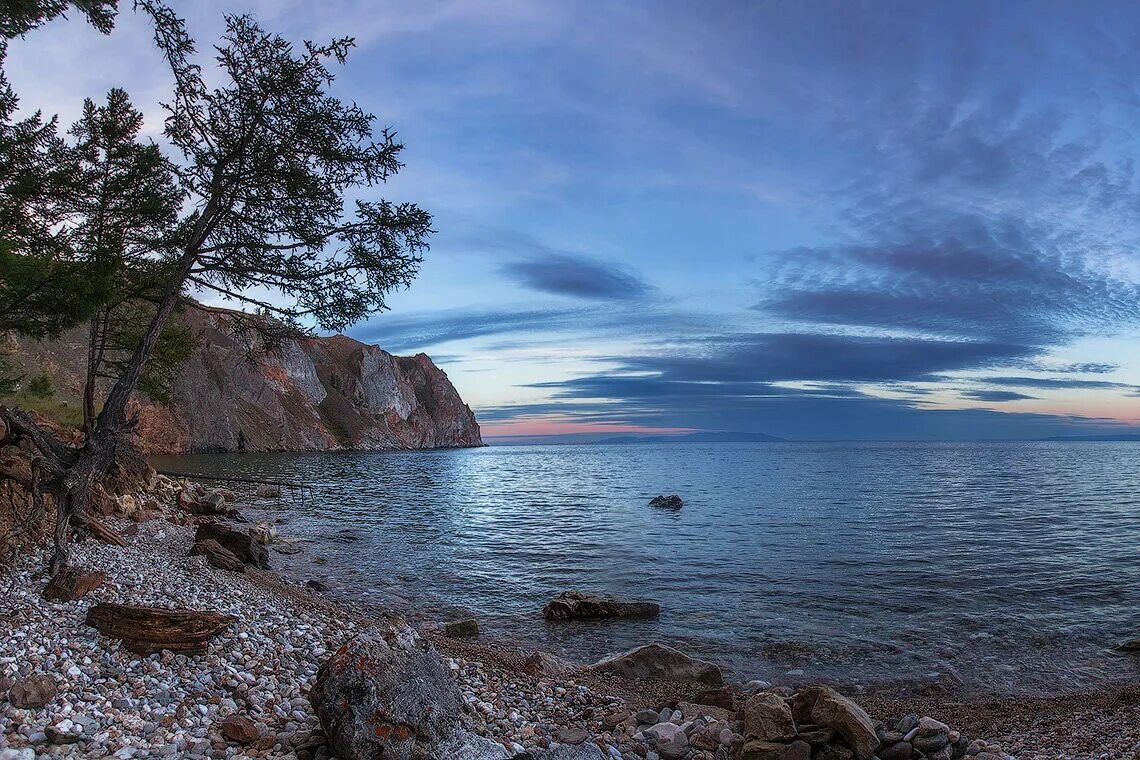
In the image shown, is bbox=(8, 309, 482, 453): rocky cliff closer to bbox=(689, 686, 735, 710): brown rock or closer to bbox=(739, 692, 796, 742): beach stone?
bbox=(689, 686, 735, 710): brown rock

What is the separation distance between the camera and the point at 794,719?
7547 mm

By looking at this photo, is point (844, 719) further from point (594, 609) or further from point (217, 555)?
point (217, 555)

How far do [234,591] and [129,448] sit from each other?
1061 cm

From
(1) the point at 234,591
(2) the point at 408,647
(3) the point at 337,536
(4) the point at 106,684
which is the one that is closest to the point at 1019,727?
(2) the point at 408,647

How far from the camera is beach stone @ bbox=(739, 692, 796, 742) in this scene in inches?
288

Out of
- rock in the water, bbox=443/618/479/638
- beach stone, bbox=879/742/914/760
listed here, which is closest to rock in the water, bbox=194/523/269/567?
rock in the water, bbox=443/618/479/638

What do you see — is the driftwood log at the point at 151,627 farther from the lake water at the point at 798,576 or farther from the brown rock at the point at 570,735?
the lake water at the point at 798,576

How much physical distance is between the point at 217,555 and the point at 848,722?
1665cm

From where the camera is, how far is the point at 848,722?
7.11 m

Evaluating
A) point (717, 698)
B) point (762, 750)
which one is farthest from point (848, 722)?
point (717, 698)

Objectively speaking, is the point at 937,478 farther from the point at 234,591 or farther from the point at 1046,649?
the point at 234,591

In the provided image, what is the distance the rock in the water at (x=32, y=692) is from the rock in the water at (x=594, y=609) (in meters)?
11.5

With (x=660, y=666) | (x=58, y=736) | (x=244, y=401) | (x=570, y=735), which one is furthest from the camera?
(x=244, y=401)

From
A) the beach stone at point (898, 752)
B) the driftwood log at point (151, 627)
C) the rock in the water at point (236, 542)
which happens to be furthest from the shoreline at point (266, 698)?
the rock in the water at point (236, 542)
